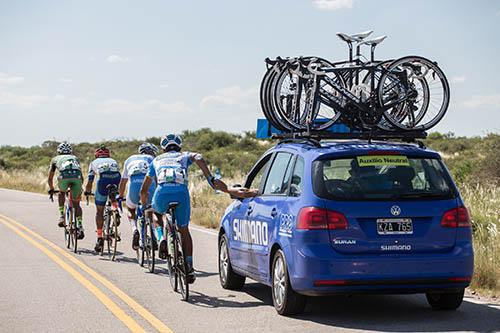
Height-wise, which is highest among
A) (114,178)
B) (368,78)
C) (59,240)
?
(368,78)

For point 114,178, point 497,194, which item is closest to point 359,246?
point 114,178

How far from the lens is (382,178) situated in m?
9.88

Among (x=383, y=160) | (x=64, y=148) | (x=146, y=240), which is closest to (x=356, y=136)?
(x=383, y=160)

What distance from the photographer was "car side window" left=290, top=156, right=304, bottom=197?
9.97m

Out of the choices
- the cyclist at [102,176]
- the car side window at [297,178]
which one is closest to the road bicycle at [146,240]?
the cyclist at [102,176]

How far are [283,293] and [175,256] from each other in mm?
2354

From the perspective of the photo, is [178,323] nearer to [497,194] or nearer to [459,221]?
[459,221]

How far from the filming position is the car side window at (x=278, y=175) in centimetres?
1061

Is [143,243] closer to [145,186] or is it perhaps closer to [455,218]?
[145,186]

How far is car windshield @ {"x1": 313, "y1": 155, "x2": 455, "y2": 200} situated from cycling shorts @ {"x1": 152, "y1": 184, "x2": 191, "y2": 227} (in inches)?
103

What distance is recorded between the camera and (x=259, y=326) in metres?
9.54

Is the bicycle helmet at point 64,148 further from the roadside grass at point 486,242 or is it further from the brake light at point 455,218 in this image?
the brake light at point 455,218

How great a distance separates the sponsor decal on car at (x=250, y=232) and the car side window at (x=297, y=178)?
620 mm

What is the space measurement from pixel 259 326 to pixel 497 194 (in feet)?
34.9
